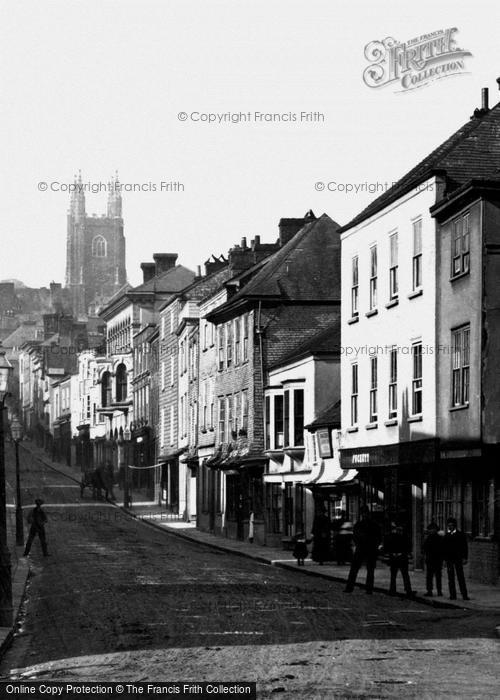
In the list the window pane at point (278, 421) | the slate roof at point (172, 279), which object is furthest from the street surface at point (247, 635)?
the slate roof at point (172, 279)

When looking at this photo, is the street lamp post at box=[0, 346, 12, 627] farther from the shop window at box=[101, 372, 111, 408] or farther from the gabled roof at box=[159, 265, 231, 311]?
the shop window at box=[101, 372, 111, 408]

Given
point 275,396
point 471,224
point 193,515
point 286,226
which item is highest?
point 286,226

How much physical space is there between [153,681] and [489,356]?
18290mm

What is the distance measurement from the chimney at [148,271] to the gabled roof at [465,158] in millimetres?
72941

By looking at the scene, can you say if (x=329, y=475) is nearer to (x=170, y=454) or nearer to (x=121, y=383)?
(x=170, y=454)

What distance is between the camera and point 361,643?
19438mm

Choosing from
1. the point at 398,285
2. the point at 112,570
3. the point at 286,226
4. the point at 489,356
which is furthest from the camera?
the point at 286,226

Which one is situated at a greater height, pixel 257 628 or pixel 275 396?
pixel 275 396

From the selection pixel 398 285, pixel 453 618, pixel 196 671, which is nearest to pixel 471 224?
pixel 398 285

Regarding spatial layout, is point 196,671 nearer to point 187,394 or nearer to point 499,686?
point 499,686

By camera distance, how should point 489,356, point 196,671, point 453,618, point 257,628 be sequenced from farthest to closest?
point 489,356
point 453,618
point 257,628
point 196,671

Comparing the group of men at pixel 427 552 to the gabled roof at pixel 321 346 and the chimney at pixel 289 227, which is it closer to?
the gabled roof at pixel 321 346

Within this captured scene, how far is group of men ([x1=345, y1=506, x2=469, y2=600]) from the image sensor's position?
2756 cm

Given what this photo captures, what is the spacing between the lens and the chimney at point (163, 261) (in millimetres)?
109688
